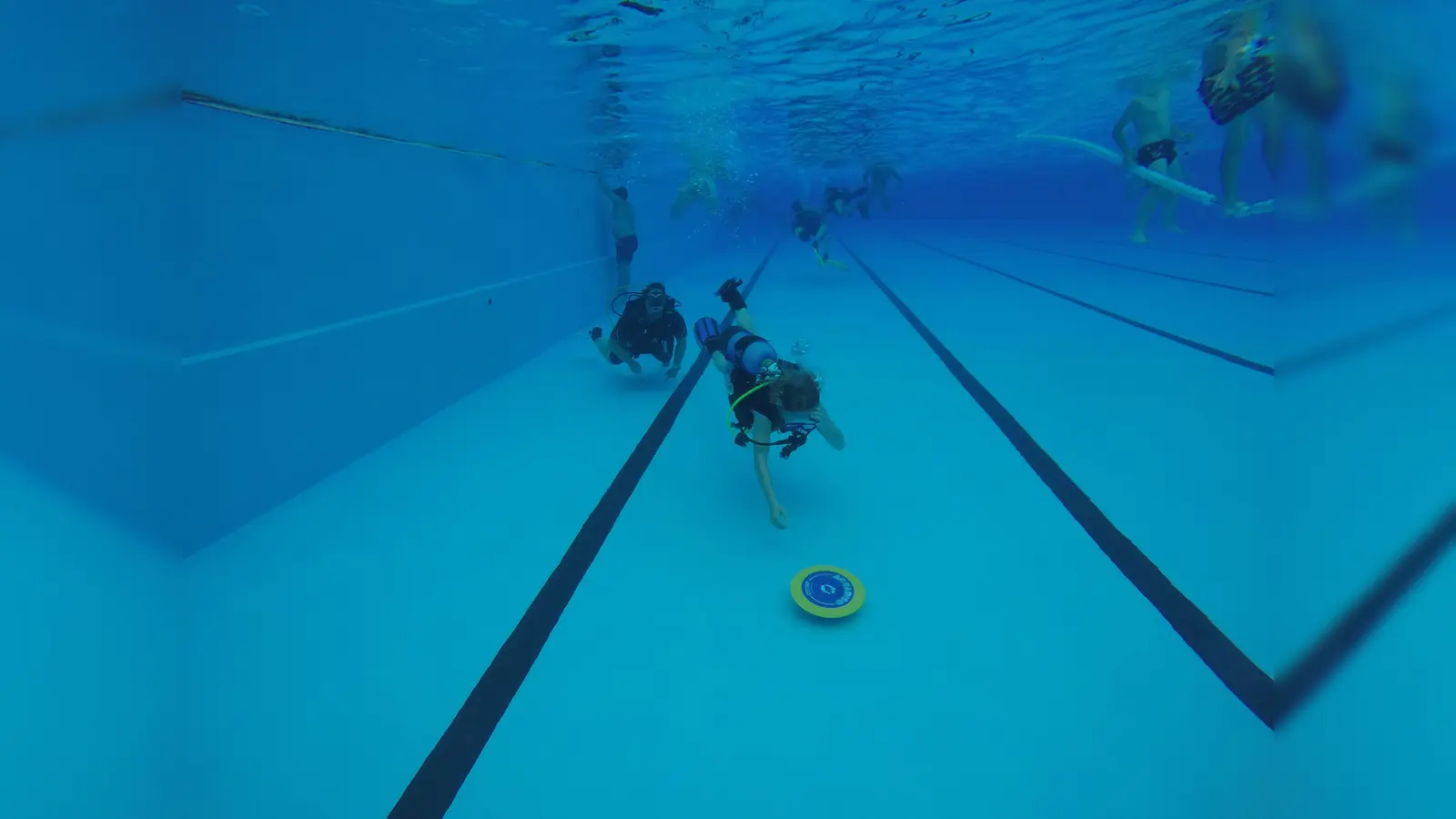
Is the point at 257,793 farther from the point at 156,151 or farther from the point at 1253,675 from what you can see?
the point at 1253,675

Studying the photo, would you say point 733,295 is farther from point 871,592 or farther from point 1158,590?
point 1158,590

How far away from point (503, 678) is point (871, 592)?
1441 mm

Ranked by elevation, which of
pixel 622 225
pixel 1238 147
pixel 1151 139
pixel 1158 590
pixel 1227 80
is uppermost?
pixel 1227 80

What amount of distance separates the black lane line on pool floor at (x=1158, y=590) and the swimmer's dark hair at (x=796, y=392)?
1.51 meters

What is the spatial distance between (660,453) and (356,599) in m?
1.87

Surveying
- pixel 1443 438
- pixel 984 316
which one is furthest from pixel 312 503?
pixel 984 316

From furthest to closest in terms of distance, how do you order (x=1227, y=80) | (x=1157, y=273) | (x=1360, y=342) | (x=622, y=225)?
(x=1157, y=273) → (x=622, y=225) → (x=1227, y=80) → (x=1360, y=342)

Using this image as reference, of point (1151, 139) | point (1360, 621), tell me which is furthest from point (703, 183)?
point (1360, 621)

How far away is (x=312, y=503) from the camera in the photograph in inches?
127

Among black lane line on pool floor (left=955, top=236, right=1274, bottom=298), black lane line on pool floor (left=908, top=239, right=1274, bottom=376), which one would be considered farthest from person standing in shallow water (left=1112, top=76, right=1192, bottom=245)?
black lane line on pool floor (left=908, top=239, right=1274, bottom=376)

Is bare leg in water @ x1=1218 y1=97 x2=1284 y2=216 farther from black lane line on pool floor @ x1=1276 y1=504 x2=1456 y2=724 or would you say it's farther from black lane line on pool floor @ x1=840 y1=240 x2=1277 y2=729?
black lane line on pool floor @ x1=1276 y1=504 x2=1456 y2=724

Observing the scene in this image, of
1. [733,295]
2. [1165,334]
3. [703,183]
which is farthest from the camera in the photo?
[703,183]

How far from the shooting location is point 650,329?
479 cm

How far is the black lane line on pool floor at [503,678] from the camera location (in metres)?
1.67
